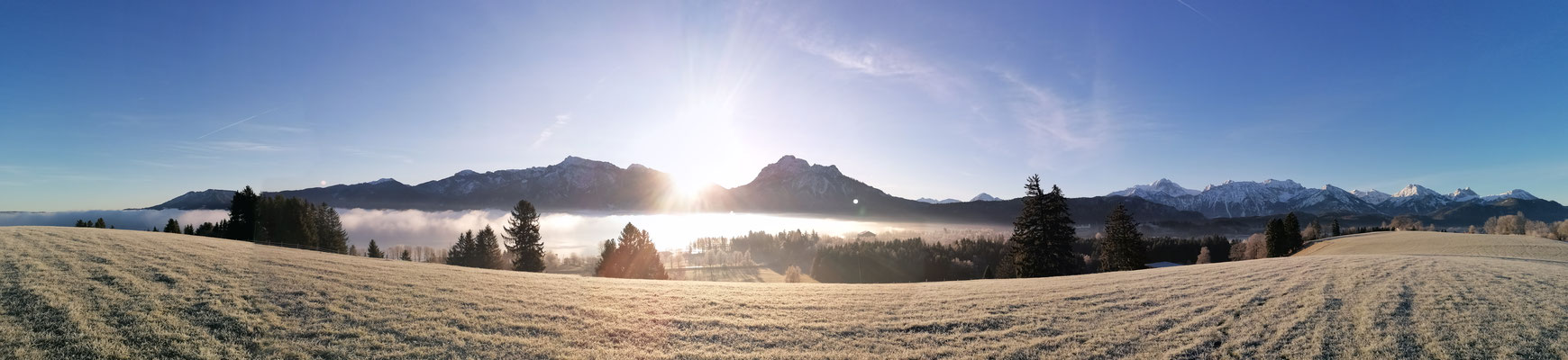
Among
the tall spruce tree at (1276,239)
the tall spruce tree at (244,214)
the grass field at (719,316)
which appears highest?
the tall spruce tree at (244,214)

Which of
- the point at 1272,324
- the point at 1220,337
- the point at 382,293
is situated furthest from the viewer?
the point at 382,293

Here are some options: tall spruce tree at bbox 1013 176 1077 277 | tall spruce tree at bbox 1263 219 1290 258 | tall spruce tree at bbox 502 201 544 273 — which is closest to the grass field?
tall spruce tree at bbox 1013 176 1077 277

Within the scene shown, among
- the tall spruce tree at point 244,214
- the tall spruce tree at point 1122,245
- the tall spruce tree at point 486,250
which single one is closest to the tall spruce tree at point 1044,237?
the tall spruce tree at point 1122,245

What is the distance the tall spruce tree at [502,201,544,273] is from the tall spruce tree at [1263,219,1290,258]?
4065 inches

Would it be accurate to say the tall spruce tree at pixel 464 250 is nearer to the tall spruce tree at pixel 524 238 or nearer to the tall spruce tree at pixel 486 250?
the tall spruce tree at pixel 486 250

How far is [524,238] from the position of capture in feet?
213

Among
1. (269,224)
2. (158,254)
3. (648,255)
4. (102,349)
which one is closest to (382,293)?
(102,349)

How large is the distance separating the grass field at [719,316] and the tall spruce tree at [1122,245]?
32.5 meters

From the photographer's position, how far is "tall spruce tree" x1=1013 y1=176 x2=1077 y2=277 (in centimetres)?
4697

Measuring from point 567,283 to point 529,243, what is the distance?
47.1 m

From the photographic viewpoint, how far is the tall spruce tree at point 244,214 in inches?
2483

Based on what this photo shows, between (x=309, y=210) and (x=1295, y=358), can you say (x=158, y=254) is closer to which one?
(x=1295, y=358)

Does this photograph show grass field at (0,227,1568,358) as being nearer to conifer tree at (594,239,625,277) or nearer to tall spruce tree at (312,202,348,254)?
conifer tree at (594,239,625,277)

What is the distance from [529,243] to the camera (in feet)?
213
